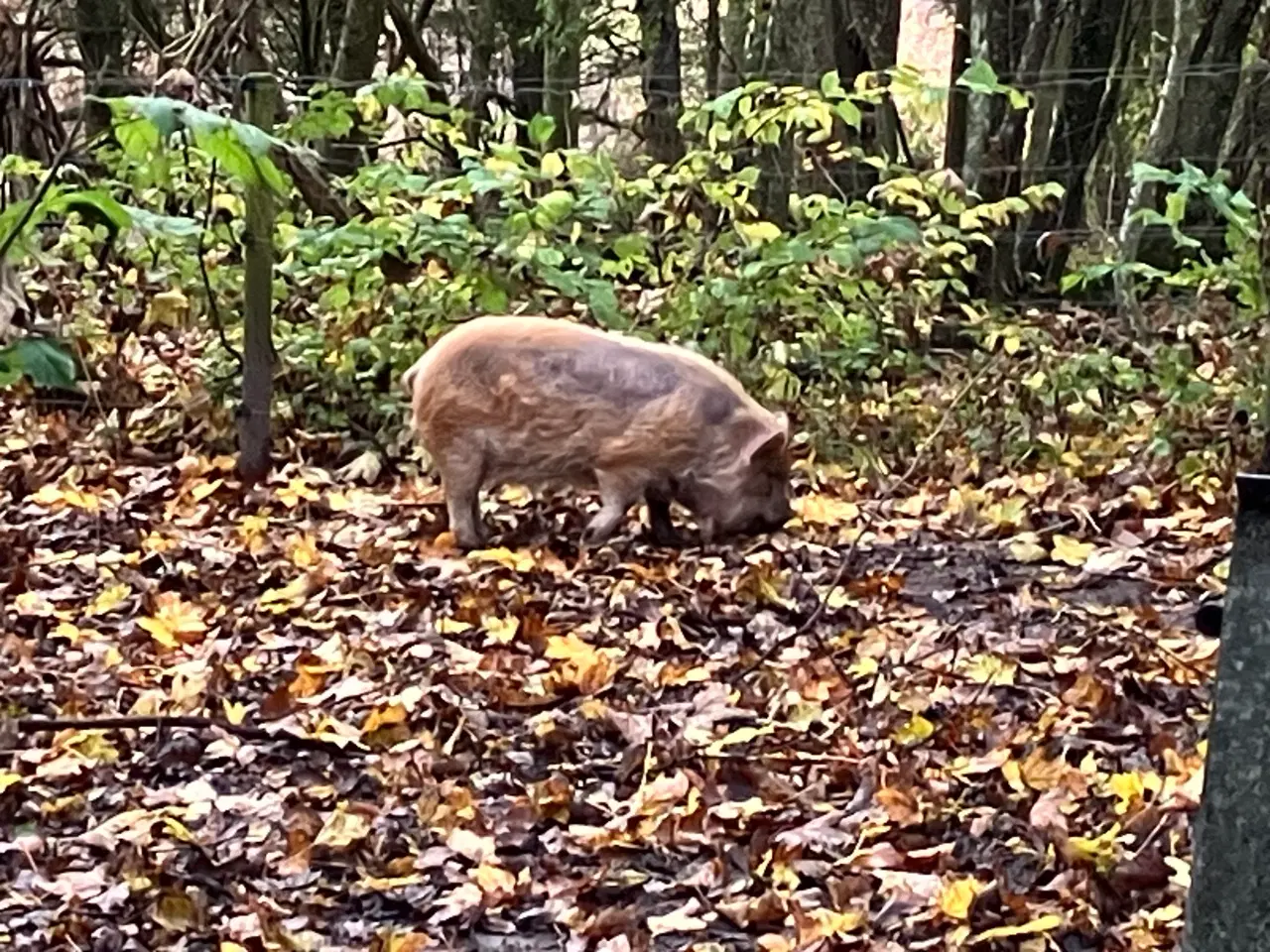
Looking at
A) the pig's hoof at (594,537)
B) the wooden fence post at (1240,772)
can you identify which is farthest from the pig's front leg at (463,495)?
the wooden fence post at (1240,772)

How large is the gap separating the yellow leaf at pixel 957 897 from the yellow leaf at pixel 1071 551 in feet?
9.93

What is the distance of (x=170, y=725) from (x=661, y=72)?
1349cm

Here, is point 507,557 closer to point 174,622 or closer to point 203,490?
A: point 174,622

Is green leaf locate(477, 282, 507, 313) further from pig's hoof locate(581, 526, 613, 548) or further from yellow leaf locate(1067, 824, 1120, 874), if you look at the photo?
yellow leaf locate(1067, 824, 1120, 874)

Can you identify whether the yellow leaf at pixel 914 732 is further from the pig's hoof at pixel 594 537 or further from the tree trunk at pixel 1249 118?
the tree trunk at pixel 1249 118

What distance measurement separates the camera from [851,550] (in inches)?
258

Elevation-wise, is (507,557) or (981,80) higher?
(981,80)

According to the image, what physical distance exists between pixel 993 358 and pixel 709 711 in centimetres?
456

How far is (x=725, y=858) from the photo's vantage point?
4062mm

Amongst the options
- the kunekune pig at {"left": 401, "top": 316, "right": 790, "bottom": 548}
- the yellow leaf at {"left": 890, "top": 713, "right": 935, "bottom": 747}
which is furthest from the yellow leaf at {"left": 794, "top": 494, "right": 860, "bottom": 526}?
the yellow leaf at {"left": 890, "top": 713, "right": 935, "bottom": 747}

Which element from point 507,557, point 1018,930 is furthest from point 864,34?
point 1018,930

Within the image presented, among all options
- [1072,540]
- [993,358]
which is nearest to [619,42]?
[993,358]

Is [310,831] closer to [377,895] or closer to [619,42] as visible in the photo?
[377,895]

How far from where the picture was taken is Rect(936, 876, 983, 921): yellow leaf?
369 centimetres
